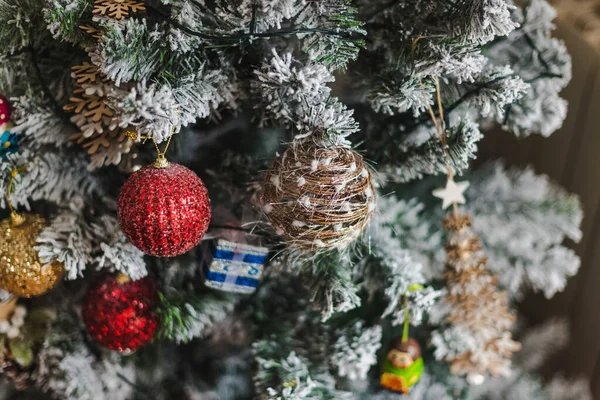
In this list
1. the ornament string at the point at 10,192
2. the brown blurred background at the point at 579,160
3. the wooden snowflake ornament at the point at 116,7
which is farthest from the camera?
the brown blurred background at the point at 579,160

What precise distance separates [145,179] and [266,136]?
24cm

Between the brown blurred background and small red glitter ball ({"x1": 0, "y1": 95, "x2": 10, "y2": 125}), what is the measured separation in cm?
72

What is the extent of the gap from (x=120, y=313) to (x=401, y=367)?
0.35 m

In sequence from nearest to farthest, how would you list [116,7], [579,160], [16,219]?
1. [116,7]
2. [16,219]
3. [579,160]

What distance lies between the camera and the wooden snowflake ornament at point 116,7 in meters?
0.43

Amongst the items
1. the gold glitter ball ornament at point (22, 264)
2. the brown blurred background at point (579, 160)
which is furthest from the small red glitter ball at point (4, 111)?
the brown blurred background at point (579, 160)

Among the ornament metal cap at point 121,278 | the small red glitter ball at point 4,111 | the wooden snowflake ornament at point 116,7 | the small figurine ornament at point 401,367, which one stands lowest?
the small figurine ornament at point 401,367

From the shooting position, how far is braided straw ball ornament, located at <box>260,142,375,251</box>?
0.45 metres

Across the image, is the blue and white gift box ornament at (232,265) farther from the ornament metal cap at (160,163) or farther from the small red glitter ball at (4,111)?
the small red glitter ball at (4,111)

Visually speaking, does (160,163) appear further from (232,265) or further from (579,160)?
(579,160)

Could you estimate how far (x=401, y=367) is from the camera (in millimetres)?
628

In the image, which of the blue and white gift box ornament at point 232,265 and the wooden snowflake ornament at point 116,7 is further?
the blue and white gift box ornament at point 232,265

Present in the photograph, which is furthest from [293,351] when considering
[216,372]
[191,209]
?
[191,209]

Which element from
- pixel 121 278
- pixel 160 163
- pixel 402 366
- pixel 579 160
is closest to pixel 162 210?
pixel 160 163
